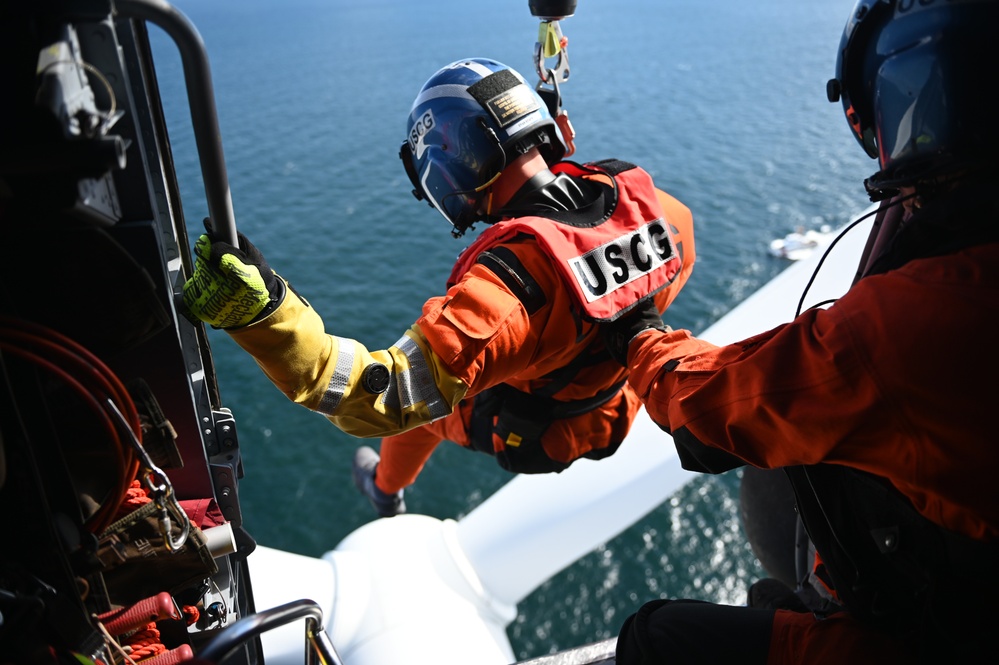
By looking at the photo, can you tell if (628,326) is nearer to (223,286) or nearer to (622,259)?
(622,259)

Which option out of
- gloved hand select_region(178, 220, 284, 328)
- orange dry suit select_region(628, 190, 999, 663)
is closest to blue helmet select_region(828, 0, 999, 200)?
orange dry suit select_region(628, 190, 999, 663)

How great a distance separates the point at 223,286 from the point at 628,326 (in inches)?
48.9

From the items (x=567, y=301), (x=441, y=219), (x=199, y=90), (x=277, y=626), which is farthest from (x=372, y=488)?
(x=441, y=219)

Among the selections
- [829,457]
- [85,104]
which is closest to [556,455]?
[829,457]

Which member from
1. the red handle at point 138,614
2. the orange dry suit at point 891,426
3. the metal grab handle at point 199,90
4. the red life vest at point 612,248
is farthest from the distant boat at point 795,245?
the red handle at point 138,614

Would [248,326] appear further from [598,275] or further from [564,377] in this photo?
[564,377]

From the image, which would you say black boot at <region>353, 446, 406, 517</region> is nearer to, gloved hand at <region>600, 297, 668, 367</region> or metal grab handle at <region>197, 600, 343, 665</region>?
gloved hand at <region>600, 297, 668, 367</region>

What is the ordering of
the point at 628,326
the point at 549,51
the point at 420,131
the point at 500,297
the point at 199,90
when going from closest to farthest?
the point at 199,90
the point at 500,297
the point at 628,326
the point at 420,131
the point at 549,51

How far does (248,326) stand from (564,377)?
47.3 inches

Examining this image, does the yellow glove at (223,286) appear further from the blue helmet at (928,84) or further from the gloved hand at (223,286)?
the blue helmet at (928,84)

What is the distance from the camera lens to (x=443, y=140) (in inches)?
95.6

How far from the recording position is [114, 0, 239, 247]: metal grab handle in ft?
4.03

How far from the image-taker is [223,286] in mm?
1527

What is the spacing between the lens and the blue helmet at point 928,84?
1492 mm
